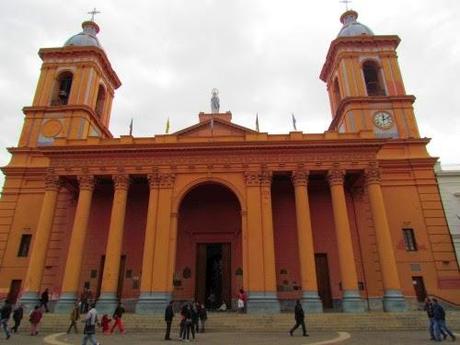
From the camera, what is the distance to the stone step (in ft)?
52.3

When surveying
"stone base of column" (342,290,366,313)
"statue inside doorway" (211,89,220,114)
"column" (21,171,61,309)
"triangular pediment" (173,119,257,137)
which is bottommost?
"stone base of column" (342,290,366,313)

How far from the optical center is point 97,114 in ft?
97.8

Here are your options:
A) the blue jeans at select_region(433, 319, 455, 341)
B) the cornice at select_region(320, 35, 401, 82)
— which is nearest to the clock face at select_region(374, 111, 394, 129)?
the cornice at select_region(320, 35, 401, 82)

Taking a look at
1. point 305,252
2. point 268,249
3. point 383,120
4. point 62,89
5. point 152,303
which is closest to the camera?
point 152,303

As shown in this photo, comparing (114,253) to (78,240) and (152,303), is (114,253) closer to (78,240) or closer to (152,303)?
(78,240)

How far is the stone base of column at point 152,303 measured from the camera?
18.6 meters

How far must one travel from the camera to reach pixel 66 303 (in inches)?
743

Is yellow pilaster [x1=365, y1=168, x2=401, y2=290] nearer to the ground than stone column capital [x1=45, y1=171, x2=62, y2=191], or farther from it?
nearer to the ground

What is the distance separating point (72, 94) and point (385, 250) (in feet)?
80.2

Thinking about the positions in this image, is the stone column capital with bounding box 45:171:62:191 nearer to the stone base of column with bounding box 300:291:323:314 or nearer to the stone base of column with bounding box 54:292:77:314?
the stone base of column with bounding box 54:292:77:314

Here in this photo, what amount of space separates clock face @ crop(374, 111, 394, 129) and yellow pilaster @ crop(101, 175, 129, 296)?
58.7ft

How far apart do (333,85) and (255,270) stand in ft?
61.5

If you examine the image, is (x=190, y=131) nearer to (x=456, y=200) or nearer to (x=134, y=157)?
(x=134, y=157)

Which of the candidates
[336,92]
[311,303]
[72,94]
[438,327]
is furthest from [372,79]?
[72,94]
